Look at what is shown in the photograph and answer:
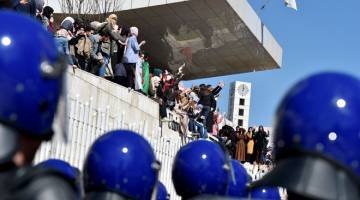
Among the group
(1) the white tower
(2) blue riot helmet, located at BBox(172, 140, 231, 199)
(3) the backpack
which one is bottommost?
(1) the white tower

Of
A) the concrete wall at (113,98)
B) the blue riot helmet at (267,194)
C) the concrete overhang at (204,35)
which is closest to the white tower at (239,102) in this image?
the concrete overhang at (204,35)

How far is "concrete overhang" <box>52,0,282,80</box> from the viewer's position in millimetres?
24188

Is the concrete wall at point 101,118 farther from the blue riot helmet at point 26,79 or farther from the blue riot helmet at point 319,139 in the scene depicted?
the blue riot helmet at point 26,79

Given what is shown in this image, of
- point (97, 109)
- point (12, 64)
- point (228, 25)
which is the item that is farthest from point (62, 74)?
point (228, 25)

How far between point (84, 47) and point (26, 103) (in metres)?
9.96

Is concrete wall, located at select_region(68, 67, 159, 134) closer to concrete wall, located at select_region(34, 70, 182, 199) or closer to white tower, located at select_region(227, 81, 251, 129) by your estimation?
concrete wall, located at select_region(34, 70, 182, 199)

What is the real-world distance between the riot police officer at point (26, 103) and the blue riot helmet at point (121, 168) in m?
1.70

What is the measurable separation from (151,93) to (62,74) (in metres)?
12.2

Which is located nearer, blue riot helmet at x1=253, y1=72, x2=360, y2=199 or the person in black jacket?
blue riot helmet at x1=253, y1=72, x2=360, y2=199

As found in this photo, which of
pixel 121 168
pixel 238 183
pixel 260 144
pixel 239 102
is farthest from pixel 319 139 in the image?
pixel 239 102

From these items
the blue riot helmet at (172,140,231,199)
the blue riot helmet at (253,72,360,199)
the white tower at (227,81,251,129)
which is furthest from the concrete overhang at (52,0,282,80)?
the white tower at (227,81,251,129)

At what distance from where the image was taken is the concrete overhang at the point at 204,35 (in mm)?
24188

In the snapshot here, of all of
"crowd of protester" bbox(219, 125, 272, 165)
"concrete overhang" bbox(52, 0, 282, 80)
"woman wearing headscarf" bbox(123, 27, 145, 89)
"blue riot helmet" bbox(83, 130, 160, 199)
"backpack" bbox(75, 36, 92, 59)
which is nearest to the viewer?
"blue riot helmet" bbox(83, 130, 160, 199)

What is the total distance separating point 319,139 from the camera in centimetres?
309
